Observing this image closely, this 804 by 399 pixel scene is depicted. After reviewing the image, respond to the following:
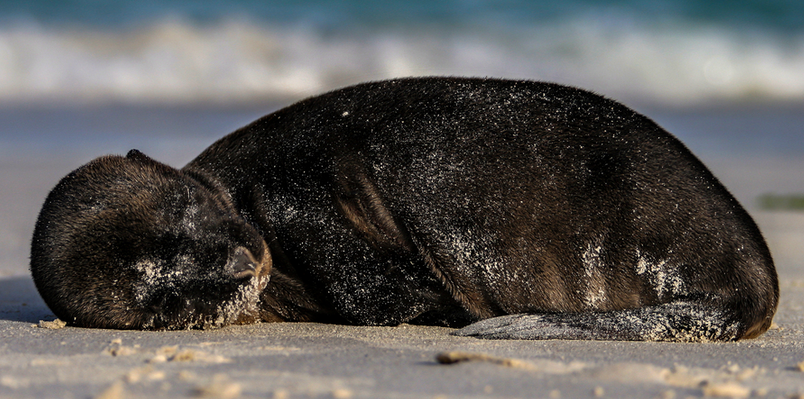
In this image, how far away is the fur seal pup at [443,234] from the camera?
3209 millimetres

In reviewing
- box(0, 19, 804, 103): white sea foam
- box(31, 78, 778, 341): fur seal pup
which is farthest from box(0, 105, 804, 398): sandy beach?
box(0, 19, 804, 103): white sea foam

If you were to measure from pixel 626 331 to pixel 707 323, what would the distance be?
1.16 ft

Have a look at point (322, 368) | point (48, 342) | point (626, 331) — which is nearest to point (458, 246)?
point (626, 331)

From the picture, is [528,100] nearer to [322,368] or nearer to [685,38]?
[322,368]

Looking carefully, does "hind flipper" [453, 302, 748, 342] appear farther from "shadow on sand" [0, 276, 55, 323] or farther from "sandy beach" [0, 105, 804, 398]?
"shadow on sand" [0, 276, 55, 323]

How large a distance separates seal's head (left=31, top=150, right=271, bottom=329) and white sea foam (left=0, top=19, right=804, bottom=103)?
475 inches

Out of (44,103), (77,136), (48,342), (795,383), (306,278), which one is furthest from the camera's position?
(44,103)

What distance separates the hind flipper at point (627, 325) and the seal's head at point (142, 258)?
98cm

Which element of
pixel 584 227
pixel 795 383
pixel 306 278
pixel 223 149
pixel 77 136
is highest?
pixel 77 136

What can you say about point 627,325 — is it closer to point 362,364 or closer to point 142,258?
point 362,364

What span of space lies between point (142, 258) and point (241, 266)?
0.40m

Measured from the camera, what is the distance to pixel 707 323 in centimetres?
323

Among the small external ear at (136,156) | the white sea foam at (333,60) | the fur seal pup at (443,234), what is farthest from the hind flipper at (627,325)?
the white sea foam at (333,60)

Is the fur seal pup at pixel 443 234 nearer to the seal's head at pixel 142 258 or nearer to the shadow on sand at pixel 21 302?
the seal's head at pixel 142 258
